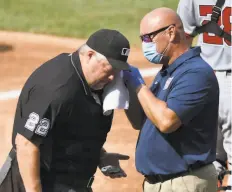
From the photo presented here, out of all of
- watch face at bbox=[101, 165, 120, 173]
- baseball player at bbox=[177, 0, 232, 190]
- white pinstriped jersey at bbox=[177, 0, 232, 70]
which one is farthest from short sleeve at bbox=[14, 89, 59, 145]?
white pinstriped jersey at bbox=[177, 0, 232, 70]

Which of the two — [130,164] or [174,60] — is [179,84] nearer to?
[174,60]

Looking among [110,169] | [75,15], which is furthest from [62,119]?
[75,15]

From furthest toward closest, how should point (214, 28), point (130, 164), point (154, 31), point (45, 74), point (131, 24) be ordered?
point (131, 24) < point (130, 164) < point (214, 28) < point (154, 31) < point (45, 74)

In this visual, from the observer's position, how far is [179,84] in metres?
4.05

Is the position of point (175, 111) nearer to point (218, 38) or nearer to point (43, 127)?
point (43, 127)

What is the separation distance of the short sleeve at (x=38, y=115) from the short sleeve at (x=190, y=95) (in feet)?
2.59

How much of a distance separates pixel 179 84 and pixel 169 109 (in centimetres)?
18

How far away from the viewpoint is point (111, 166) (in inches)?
171

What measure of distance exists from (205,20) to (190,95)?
183cm

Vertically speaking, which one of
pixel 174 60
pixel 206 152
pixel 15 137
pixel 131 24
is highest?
pixel 174 60

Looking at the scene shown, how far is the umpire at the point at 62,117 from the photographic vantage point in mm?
3779

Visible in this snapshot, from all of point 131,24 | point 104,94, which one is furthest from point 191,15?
point 131,24

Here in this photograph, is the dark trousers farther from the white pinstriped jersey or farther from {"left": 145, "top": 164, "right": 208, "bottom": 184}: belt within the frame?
the white pinstriped jersey

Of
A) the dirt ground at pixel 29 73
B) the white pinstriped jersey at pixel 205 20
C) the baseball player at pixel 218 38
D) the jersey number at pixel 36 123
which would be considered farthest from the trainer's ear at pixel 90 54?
the dirt ground at pixel 29 73
